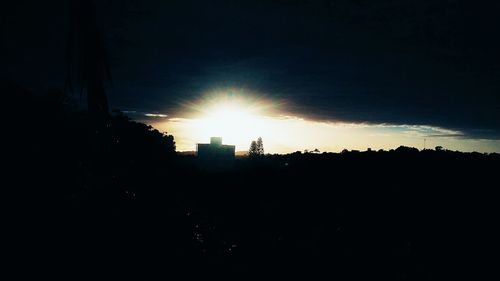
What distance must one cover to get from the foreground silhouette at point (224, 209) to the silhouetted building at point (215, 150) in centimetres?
5856

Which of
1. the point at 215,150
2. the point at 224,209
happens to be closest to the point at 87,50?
the point at 224,209

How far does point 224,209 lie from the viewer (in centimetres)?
1273

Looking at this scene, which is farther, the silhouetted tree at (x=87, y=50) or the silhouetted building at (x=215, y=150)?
the silhouetted building at (x=215, y=150)

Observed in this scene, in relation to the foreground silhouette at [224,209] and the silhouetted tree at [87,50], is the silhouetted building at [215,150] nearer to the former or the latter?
the foreground silhouette at [224,209]

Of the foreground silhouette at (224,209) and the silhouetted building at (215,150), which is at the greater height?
the silhouetted building at (215,150)

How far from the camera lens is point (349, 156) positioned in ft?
77.4

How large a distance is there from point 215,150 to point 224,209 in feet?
225

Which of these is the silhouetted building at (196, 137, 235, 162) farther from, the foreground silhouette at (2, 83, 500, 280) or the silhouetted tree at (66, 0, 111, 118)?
the silhouetted tree at (66, 0, 111, 118)

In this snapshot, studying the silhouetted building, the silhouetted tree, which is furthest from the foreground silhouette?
the silhouetted building

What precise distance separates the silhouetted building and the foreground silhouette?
58561 mm

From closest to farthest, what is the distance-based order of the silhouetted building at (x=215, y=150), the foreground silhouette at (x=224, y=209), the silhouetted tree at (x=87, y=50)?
the foreground silhouette at (x=224, y=209)
the silhouetted tree at (x=87, y=50)
the silhouetted building at (x=215, y=150)

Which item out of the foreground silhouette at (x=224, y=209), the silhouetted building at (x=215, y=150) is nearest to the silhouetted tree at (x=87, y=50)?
the foreground silhouette at (x=224, y=209)

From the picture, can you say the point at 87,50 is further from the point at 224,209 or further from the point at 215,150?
the point at 215,150

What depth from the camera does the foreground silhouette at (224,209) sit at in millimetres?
5547
